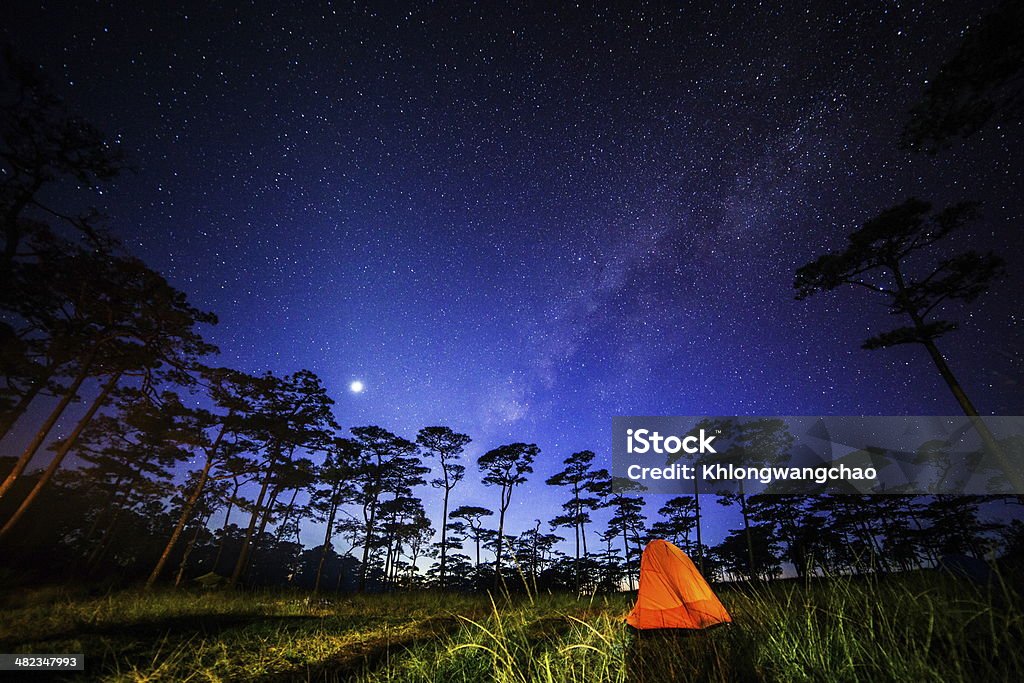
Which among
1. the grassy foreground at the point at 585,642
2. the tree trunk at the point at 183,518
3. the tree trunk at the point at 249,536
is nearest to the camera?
the grassy foreground at the point at 585,642

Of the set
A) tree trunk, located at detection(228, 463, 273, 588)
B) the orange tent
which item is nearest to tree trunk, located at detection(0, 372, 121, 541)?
tree trunk, located at detection(228, 463, 273, 588)

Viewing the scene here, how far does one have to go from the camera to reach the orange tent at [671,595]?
6012mm

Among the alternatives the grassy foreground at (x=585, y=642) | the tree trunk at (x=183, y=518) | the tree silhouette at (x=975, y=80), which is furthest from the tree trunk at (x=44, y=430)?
the tree silhouette at (x=975, y=80)

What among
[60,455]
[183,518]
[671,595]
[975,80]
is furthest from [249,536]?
[975,80]

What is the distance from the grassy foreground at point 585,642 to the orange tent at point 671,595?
2.11 feet

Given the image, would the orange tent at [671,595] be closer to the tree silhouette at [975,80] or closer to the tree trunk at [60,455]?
the tree silhouette at [975,80]

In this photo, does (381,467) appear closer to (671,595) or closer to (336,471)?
(336,471)

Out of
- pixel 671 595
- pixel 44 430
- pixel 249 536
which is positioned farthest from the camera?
pixel 249 536

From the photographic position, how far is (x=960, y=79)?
823cm

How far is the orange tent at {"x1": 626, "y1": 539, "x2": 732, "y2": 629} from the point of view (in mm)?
6012

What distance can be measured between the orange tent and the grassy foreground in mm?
643

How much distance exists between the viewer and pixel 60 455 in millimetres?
11906

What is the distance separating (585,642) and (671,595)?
358cm

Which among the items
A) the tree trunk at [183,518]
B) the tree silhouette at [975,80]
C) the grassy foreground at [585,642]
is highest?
the tree silhouette at [975,80]
